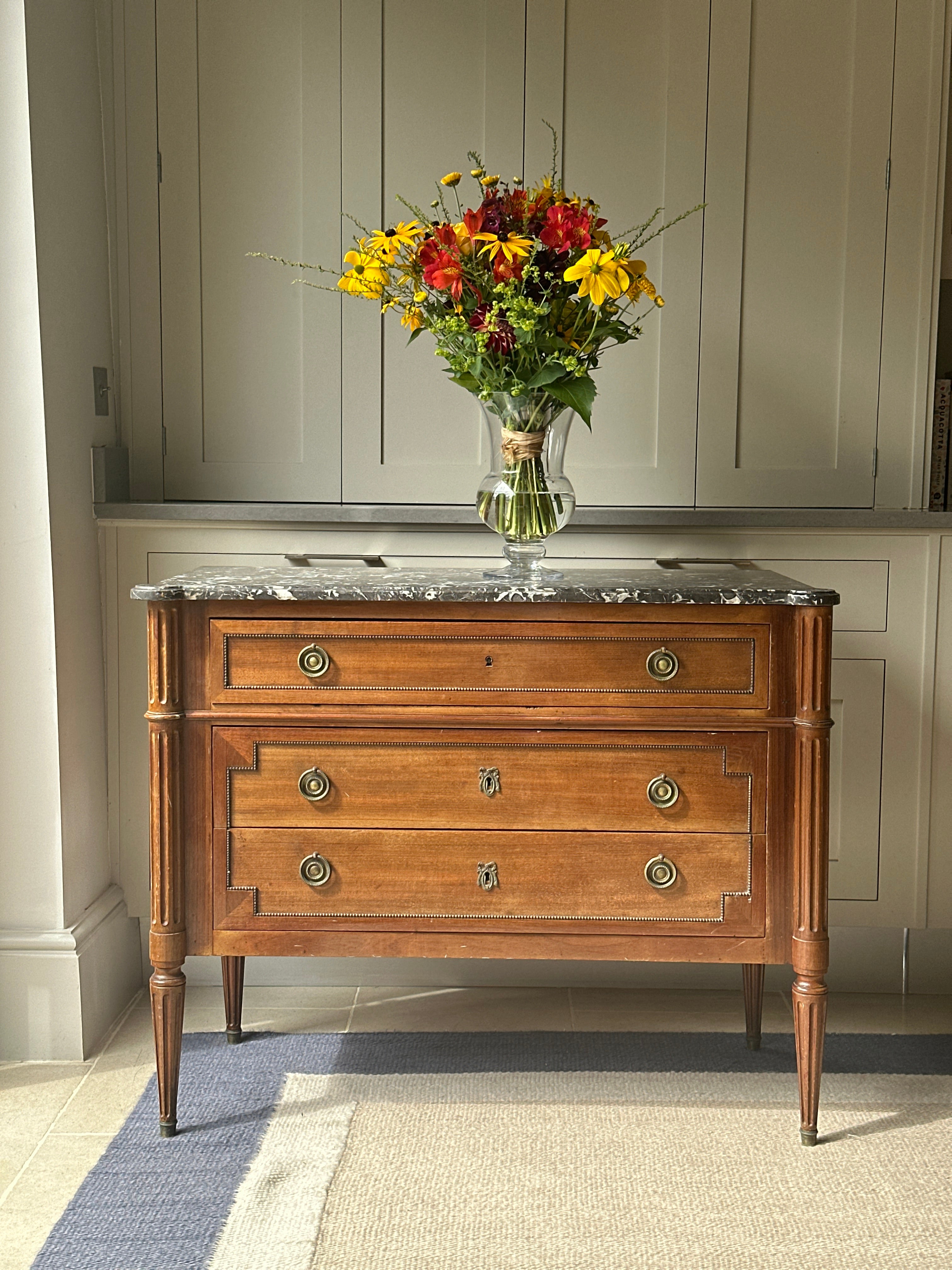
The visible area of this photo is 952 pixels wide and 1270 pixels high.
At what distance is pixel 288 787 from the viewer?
6.07 feet

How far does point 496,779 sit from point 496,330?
686 mm

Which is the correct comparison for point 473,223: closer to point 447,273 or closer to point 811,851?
point 447,273

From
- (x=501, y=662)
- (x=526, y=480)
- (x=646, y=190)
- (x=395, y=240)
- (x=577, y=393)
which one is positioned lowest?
(x=501, y=662)

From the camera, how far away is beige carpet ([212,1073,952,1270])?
1598mm

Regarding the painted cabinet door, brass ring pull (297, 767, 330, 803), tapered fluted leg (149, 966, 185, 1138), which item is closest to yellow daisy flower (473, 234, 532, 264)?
the painted cabinet door

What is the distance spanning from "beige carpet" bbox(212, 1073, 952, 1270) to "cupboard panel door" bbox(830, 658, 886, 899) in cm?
43

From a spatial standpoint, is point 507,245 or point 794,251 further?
point 794,251

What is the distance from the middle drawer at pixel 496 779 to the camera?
1.82 m

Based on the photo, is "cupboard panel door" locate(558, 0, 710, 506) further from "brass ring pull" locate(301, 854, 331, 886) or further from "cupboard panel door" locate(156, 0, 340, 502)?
"brass ring pull" locate(301, 854, 331, 886)

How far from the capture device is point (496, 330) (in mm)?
1835

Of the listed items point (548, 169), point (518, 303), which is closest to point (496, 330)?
point (518, 303)

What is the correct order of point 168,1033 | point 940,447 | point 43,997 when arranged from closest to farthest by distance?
point 168,1033, point 43,997, point 940,447

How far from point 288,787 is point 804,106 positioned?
1704mm

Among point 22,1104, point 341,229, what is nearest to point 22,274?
point 341,229
